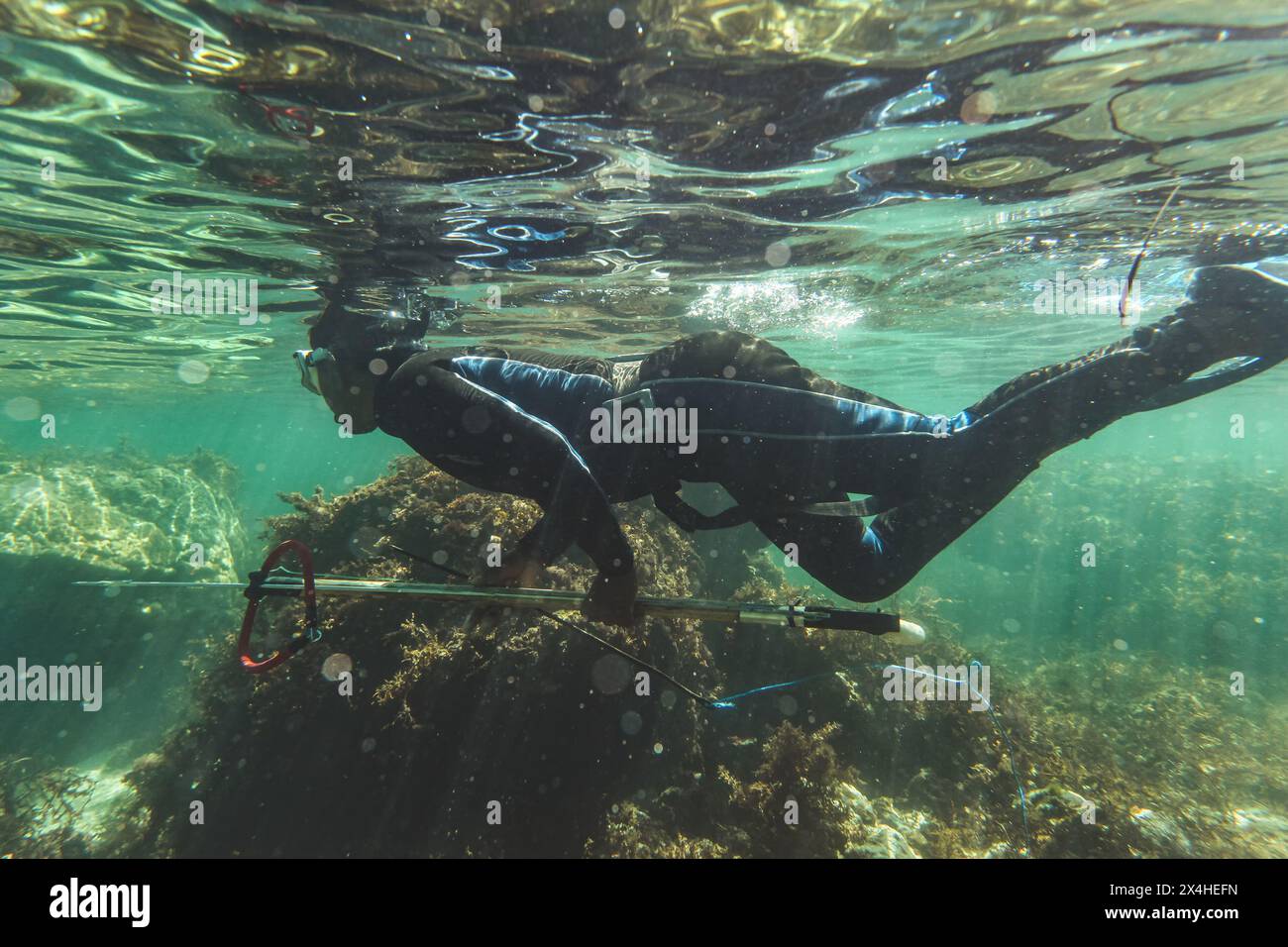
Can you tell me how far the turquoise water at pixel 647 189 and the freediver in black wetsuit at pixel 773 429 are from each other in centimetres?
286

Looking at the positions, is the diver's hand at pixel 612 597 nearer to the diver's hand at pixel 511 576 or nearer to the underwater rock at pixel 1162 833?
the diver's hand at pixel 511 576

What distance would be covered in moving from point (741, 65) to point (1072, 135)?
4.39 metres

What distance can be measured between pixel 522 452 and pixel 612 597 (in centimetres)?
107

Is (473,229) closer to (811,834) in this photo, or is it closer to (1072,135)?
(1072,135)

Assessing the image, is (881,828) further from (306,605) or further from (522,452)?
(306,605)

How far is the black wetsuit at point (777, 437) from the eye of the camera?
3.50 meters

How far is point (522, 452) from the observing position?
11.3 ft

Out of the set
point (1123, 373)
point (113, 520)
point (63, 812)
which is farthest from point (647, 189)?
point (113, 520)

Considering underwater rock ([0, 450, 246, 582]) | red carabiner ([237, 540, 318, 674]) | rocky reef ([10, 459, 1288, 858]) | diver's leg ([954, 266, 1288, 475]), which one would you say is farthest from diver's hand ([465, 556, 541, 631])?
underwater rock ([0, 450, 246, 582])

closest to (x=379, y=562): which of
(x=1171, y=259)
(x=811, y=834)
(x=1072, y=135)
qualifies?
(x=811, y=834)

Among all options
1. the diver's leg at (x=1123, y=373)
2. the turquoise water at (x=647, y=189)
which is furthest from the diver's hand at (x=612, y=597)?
the turquoise water at (x=647, y=189)

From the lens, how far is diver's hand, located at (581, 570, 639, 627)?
137 inches

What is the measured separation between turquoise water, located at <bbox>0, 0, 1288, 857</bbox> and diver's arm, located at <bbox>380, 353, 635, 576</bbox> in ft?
11.1

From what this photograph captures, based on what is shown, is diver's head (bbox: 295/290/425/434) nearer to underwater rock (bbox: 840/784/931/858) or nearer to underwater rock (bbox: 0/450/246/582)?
underwater rock (bbox: 840/784/931/858)
